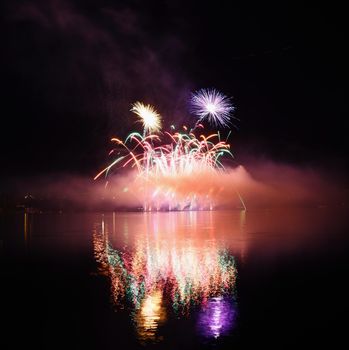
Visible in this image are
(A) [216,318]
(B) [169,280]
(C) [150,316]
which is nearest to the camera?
(A) [216,318]

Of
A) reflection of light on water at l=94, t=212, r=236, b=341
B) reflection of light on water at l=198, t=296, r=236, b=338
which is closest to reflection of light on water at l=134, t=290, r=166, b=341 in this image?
reflection of light on water at l=94, t=212, r=236, b=341

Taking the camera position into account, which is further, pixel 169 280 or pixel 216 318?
pixel 169 280

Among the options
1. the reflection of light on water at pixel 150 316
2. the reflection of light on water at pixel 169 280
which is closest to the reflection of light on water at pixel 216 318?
the reflection of light on water at pixel 169 280

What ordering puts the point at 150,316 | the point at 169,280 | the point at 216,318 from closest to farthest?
the point at 216,318 < the point at 150,316 < the point at 169,280

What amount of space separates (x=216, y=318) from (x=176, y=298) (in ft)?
10.7

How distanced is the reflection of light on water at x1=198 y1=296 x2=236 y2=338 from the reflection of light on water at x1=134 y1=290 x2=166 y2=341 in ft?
4.03

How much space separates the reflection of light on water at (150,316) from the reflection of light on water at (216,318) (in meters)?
1.23

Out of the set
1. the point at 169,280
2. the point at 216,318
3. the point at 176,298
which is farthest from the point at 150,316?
the point at 169,280

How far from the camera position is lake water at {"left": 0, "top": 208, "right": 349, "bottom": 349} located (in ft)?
46.5

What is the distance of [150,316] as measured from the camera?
1620 centimetres

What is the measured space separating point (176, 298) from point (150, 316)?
273 centimetres

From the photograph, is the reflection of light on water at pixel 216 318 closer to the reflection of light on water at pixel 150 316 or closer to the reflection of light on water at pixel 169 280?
the reflection of light on water at pixel 169 280

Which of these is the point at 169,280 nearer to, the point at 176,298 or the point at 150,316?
the point at 176,298

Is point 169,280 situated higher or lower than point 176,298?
higher
